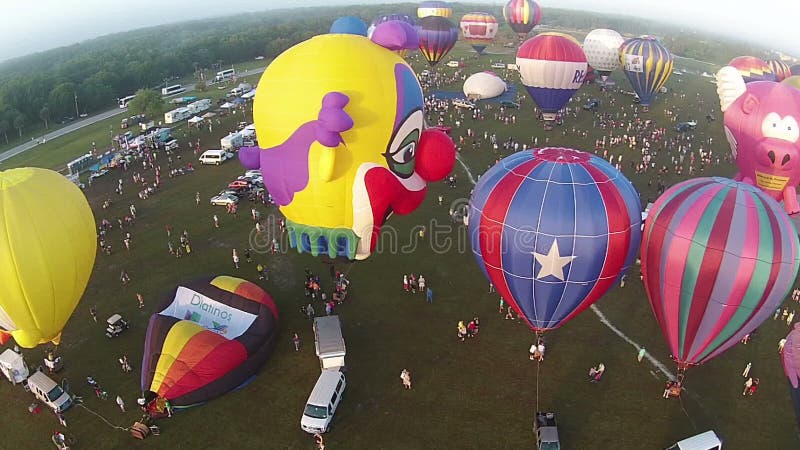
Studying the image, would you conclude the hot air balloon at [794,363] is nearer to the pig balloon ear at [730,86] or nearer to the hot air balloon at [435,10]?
the pig balloon ear at [730,86]

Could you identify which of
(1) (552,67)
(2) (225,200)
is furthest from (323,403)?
(1) (552,67)

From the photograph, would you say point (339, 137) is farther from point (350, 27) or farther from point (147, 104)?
point (147, 104)

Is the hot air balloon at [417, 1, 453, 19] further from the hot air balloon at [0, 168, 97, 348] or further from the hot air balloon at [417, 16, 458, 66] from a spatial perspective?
the hot air balloon at [0, 168, 97, 348]

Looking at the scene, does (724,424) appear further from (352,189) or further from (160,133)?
(160,133)

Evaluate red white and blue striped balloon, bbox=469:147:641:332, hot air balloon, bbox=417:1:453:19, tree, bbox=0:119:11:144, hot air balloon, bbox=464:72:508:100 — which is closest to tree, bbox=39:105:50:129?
tree, bbox=0:119:11:144

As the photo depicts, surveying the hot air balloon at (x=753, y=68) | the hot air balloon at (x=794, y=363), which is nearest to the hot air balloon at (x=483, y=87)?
the hot air balloon at (x=753, y=68)

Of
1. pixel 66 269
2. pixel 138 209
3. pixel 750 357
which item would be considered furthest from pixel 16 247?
pixel 750 357

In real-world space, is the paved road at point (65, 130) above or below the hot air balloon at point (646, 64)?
below
